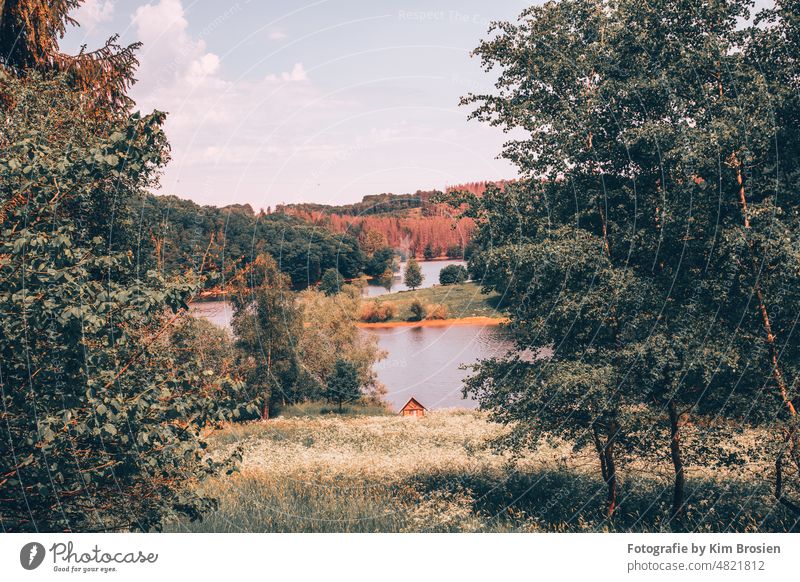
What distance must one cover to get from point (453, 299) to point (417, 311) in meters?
3.00

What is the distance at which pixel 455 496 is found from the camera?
16.4 meters

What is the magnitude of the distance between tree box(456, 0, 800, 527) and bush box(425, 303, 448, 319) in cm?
2766

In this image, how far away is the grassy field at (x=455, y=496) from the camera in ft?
44.7

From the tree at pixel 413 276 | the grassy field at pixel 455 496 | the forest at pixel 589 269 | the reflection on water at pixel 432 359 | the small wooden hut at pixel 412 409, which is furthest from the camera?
the reflection on water at pixel 432 359

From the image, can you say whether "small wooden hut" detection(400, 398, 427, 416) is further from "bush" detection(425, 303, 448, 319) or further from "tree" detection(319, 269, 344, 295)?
"tree" detection(319, 269, 344, 295)

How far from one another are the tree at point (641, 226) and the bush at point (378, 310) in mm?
35794

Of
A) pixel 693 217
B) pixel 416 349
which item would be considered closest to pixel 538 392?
pixel 693 217

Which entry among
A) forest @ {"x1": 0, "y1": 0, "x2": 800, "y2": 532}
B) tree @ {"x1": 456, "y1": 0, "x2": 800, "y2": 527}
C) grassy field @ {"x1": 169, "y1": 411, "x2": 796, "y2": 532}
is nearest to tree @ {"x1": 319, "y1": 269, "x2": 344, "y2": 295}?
grassy field @ {"x1": 169, "y1": 411, "x2": 796, "y2": 532}

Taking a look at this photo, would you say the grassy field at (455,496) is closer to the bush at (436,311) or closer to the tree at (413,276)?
the tree at (413,276)

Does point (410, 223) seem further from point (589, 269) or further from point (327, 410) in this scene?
point (327, 410)

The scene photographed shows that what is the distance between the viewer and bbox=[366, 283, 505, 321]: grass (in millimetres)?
45406

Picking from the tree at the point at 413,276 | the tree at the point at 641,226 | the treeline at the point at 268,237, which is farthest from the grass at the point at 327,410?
the tree at the point at 641,226

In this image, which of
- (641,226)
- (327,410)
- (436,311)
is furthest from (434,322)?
(641,226)

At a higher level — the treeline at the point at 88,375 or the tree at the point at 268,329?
the treeline at the point at 88,375
